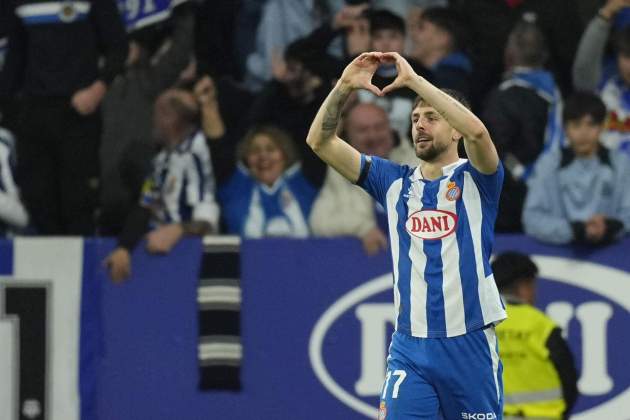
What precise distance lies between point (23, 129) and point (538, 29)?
337 cm

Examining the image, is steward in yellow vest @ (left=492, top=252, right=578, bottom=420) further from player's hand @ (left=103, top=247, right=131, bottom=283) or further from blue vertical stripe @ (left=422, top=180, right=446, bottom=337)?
player's hand @ (left=103, top=247, right=131, bottom=283)

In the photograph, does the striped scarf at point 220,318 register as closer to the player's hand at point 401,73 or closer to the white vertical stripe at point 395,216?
the white vertical stripe at point 395,216

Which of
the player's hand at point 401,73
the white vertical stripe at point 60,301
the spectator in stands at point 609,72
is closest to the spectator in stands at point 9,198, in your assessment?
the white vertical stripe at point 60,301

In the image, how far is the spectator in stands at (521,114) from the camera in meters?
9.51

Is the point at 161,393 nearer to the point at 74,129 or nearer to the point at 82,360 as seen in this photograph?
the point at 82,360

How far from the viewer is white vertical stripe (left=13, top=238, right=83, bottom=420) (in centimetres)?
960

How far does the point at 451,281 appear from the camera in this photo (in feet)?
21.8

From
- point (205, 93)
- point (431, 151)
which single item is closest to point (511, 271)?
point (431, 151)

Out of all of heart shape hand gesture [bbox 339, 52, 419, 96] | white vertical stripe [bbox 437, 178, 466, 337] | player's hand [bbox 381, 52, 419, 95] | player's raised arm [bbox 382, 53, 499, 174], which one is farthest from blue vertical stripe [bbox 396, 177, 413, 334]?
player's hand [bbox 381, 52, 419, 95]

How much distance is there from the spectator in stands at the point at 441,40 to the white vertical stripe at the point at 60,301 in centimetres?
265

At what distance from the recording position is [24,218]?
9.84 meters

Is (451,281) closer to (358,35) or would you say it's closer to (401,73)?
(401,73)

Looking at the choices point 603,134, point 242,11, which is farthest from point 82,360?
point 603,134

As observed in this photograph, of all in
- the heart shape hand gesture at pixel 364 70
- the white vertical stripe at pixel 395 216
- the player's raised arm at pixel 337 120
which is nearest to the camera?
the heart shape hand gesture at pixel 364 70
